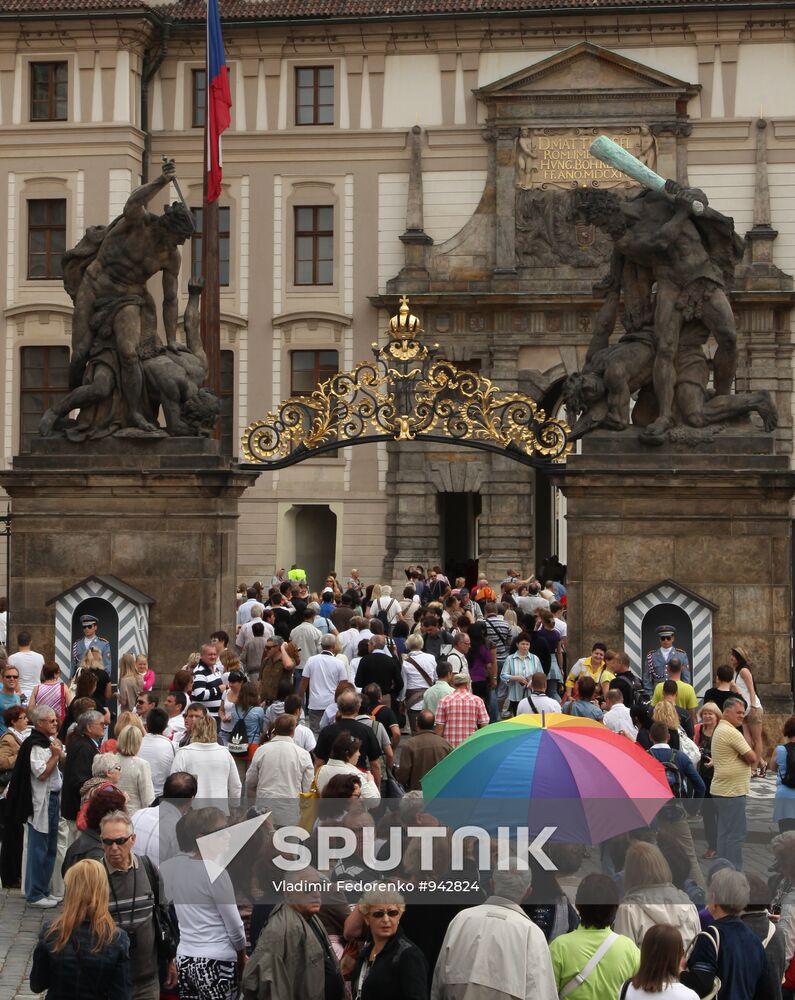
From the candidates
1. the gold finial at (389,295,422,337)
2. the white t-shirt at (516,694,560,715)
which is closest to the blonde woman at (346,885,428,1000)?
the white t-shirt at (516,694,560,715)

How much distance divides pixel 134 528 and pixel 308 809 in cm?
904

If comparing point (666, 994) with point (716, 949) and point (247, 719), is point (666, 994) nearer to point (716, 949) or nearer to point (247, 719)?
point (716, 949)

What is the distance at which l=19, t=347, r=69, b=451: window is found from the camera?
39562 mm

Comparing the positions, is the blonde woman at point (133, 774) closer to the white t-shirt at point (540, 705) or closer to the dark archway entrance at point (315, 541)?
the white t-shirt at point (540, 705)

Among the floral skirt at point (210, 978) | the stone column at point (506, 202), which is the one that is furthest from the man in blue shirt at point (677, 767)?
the stone column at point (506, 202)

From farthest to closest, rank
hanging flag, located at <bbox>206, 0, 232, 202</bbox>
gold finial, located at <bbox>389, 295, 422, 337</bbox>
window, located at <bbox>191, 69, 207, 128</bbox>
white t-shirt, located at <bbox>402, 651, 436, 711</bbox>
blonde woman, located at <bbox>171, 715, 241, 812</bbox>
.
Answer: window, located at <bbox>191, 69, 207, 128</bbox> < hanging flag, located at <bbox>206, 0, 232, 202</bbox> < gold finial, located at <bbox>389, 295, 422, 337</bbox> < white t-shirt, located at <bbox>402, 651, 436, 711</bbox> < blonde woman, located at <bbox>171, 715, 241, 812</bbox>

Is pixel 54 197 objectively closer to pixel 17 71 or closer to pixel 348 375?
pixel 17 71

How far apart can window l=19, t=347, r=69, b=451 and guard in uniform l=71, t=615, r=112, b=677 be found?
21.6 metres

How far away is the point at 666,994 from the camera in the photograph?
6539mm

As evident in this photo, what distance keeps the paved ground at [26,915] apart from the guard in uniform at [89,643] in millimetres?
4803

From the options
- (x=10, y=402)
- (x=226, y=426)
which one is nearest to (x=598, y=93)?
(x=226, y=426)

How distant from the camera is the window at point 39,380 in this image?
39562mm

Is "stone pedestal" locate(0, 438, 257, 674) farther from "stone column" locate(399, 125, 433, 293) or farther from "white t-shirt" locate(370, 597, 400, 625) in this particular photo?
"stone column" locate(399, 125, 433, 293)

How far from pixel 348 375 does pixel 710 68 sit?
845 inches
